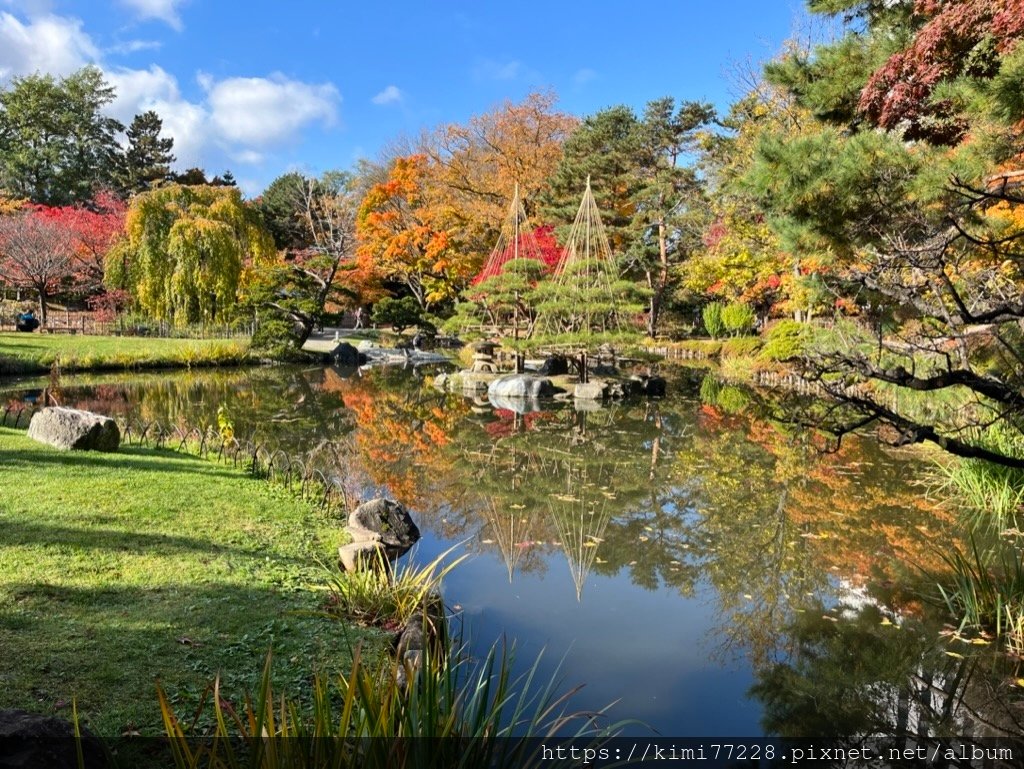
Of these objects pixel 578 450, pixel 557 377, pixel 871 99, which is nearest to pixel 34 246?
pixel 557 377

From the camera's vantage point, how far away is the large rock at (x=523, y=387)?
553 inches

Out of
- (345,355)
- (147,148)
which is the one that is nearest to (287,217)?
Answer: (147,148)

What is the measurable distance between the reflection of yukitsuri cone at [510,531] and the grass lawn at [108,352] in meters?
13.3

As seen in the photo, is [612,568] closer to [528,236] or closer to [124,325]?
[528,236]

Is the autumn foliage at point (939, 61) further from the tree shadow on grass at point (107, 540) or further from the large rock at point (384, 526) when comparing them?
the tree shadow on grass at point (107, 540)

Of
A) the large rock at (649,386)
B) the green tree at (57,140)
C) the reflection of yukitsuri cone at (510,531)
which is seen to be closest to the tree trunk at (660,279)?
the large rock at (649,386)

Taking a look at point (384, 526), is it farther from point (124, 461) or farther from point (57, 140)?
point (57, 140)

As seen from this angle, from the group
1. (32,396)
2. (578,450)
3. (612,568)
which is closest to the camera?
(612,568)

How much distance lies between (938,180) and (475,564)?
394 cm

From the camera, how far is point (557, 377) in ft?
51.8

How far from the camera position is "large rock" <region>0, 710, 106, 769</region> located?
5.71 feet

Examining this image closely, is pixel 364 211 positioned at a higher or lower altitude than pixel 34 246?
higher

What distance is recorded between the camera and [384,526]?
5152mm

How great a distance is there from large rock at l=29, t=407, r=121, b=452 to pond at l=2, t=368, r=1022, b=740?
7.43ft
